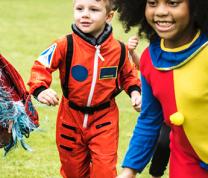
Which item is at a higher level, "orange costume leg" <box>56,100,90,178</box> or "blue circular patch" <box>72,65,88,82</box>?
"blue circular patch" <box>72,65,88,82</box>

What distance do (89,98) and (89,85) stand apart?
0.10 m

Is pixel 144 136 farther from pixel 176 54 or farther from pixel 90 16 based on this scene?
pixel 90 16

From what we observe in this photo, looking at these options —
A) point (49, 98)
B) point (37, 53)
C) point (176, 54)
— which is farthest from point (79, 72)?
point (37, 53)

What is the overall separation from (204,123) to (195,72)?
26cm

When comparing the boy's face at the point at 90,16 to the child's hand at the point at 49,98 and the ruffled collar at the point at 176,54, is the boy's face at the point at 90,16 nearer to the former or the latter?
the child's hand at the point at 49,98

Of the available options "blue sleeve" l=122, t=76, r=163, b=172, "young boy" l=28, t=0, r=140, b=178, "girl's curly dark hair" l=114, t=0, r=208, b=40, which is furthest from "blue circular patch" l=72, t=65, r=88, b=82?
"blue sleeve" l=122, t=76, r=163, b=172

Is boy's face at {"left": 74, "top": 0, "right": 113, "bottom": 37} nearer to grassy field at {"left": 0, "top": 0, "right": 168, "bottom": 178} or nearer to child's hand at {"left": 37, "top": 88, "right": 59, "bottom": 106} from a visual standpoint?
grassy field at {"left": 0, "top": 0, "right": 168, "bottom": 178}

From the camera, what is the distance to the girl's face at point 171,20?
3.16 meters

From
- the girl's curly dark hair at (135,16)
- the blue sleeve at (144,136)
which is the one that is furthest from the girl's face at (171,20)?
the blue sleeve at (144,136)

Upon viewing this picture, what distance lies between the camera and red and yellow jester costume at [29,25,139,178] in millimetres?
4688

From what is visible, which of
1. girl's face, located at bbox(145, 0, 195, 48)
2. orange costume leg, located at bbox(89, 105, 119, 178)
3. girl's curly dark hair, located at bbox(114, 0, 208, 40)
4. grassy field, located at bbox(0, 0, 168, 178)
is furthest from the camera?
grassy field, located at bbox(0, 0, 168, 178)

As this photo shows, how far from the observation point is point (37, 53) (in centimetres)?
1198

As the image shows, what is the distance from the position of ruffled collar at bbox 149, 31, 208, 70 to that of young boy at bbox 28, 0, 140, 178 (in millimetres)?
1383

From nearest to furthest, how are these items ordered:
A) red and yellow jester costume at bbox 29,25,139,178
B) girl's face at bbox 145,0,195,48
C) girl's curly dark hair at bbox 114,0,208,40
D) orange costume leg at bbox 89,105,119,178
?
1. girl's face at bbox 145,0,195,48
2. girl's curly dark hair at bbox 114,0,208,40
3. red and yellow jester costume at bbox 29,25,139,178
4. orange costume leg at bbox 89,105,119,178
